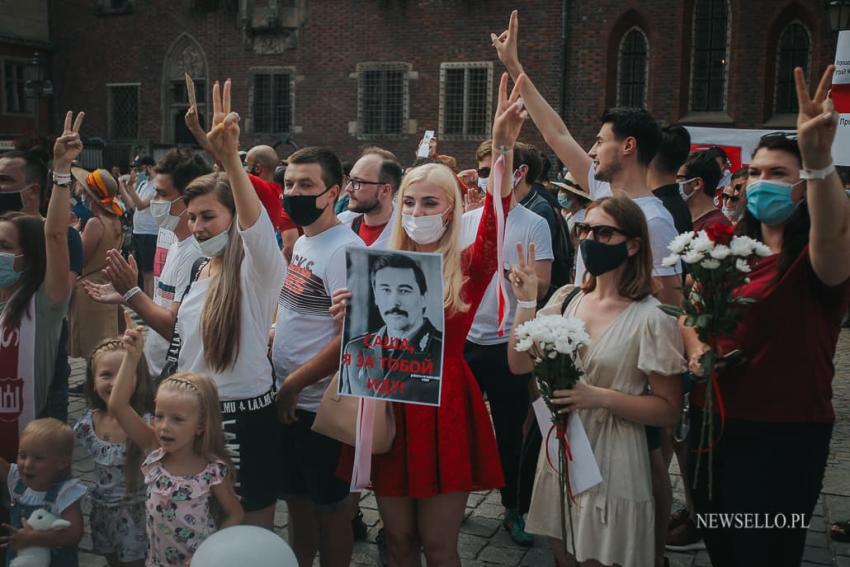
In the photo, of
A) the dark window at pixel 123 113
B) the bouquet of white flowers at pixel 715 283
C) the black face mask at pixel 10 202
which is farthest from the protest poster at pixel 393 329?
the dark window at pixel 123 113

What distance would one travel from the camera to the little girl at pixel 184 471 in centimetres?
330

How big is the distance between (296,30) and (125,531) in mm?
23602

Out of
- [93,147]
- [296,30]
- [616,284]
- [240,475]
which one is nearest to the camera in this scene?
[616,284]

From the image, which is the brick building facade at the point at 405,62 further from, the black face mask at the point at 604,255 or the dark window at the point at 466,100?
the black face mask at the point at 604,255

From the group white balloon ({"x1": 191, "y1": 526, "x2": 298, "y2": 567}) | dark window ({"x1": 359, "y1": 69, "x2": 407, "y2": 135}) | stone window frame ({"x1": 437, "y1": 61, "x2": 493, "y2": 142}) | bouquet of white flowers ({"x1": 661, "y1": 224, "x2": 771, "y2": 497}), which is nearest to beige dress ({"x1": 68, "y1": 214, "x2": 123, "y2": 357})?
white balloon ({"x1": 191, "y1": 526, "x2": 298, "y2": 567})

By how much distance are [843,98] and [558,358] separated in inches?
288

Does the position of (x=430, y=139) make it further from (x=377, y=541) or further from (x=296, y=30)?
(x=296, y=30)

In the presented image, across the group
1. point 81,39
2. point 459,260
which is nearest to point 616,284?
point 459,260

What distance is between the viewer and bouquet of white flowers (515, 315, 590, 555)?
2.92m

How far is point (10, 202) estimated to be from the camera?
4566mm

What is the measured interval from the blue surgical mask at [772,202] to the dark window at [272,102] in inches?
937

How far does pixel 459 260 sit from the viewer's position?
132 inches

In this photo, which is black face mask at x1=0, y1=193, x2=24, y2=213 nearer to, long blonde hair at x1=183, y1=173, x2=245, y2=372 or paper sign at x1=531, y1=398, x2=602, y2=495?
long blonde hair at x1=183, y1=173, x2=245, y2=372

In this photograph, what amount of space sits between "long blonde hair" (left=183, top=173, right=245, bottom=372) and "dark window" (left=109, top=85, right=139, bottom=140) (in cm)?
2726
